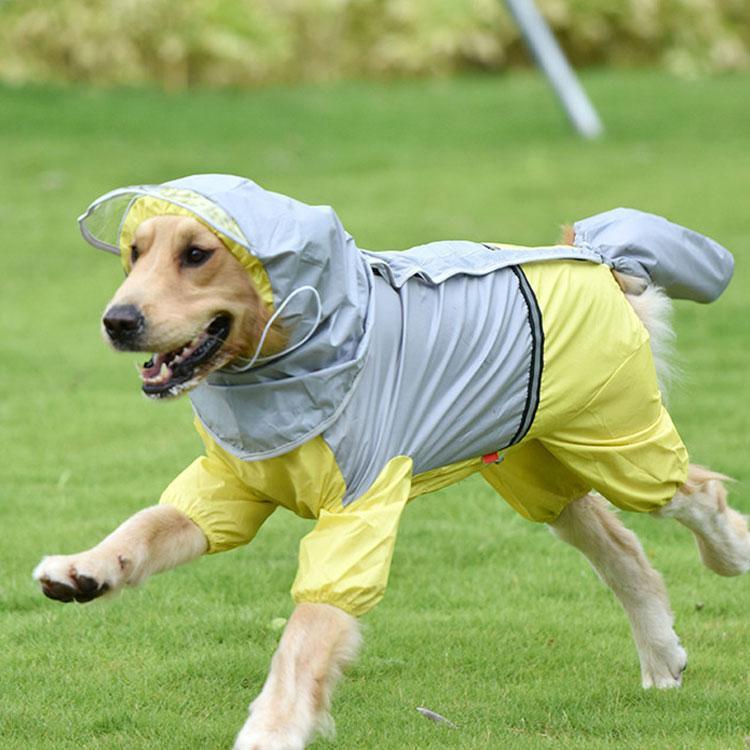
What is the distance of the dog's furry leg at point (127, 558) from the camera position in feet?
14.2

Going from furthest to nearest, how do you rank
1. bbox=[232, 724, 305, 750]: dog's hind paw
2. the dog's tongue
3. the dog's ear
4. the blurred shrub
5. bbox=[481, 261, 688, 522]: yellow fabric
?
the blurred shrub < the dog's ear < bbox=[481, 261, 688, 522]: yellow fabric < the dog's tongue < bbox=[232, 724, 305, 750]: dog's hind paw

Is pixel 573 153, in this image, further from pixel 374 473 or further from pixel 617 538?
pixel 374 473

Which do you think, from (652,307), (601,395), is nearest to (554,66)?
(652,307)

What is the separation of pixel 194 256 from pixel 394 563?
2902 millimetres

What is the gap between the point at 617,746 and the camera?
4848 millimetres

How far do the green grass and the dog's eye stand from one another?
153 cm

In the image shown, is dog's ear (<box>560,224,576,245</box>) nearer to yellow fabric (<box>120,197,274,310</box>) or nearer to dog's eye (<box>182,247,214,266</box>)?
yellow fabric (<box>120,197,274,310</box>)

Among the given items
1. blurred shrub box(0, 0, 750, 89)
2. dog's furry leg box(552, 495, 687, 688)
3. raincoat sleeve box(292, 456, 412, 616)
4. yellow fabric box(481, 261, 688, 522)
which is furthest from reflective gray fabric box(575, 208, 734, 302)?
blurred shrub box(0, 0, 750, 89)

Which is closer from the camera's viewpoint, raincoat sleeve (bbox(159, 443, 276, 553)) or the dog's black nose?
the dog's black nose

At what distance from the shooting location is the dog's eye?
4.28 meters

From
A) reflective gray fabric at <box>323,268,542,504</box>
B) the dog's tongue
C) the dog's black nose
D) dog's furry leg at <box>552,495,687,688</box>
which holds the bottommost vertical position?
dog's furry leg at <box>552,495,687,688</box>

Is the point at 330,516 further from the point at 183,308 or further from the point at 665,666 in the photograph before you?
the point at 665,666

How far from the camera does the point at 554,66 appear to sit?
1944cm

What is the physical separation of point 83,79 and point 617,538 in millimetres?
20764
